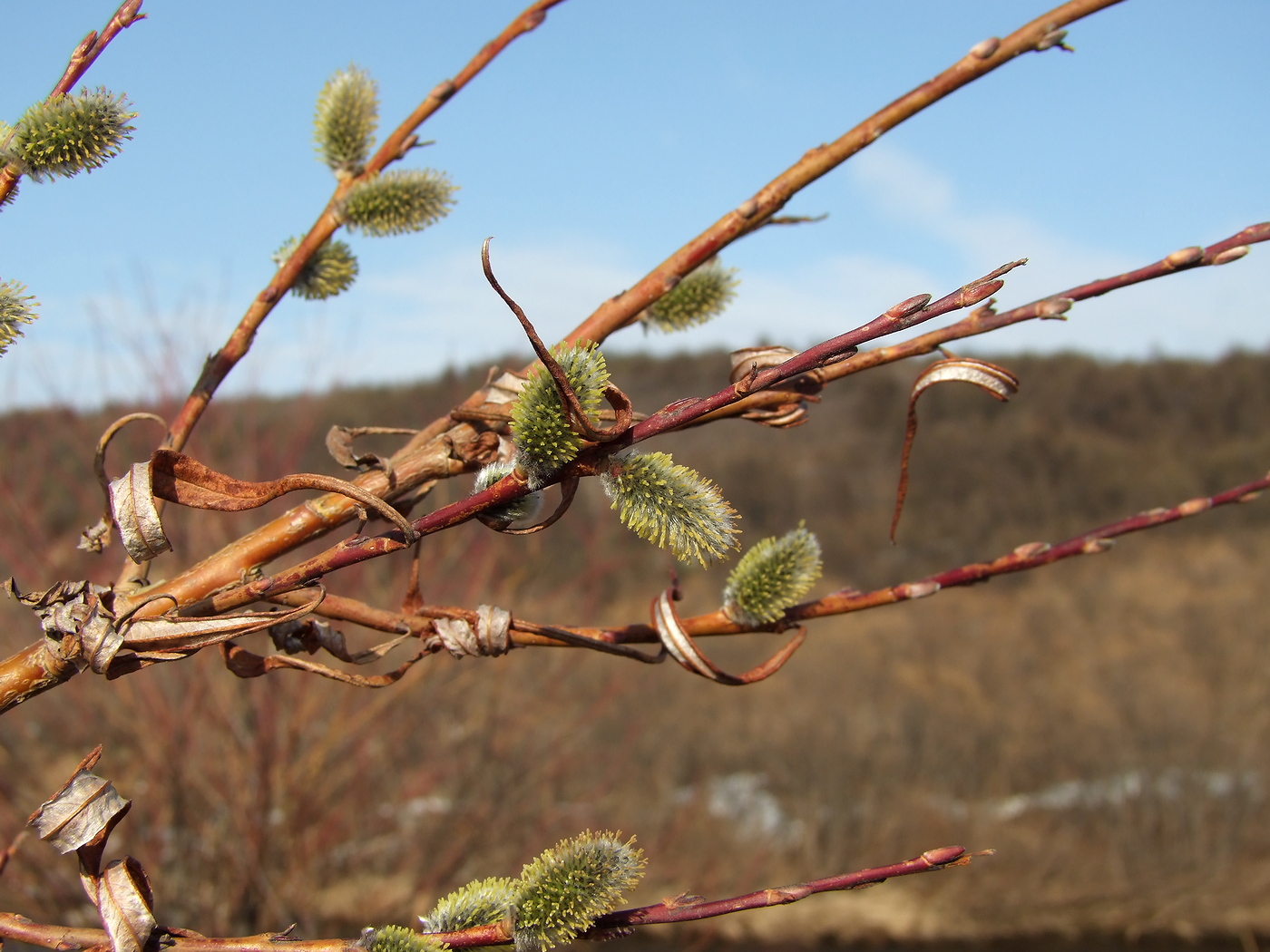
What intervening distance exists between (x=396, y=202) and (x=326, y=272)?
0.10 metres

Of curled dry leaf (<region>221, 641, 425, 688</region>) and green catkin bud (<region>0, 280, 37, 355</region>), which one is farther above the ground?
green catkin bud (<region>0, 280, 37, 355</region>)

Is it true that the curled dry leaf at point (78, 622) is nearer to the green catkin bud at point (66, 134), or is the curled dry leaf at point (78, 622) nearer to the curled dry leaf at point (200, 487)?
the curled dry leaf at point (200, 487)

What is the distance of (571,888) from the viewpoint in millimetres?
579

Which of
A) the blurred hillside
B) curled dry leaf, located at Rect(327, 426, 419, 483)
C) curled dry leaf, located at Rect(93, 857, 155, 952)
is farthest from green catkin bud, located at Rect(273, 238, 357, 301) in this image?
the blurred hillside

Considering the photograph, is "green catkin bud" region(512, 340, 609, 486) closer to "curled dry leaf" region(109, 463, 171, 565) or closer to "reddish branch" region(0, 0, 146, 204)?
"curled dry leaf" region(109, 463, 171, 565)

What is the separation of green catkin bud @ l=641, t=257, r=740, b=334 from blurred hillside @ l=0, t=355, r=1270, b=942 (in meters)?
2.22

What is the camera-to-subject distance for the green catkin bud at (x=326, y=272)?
83 centimetres

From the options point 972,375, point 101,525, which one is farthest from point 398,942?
point 972,375

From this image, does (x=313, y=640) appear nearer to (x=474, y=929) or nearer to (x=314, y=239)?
(x=474, y=929)

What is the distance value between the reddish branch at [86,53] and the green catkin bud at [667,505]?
0.46m

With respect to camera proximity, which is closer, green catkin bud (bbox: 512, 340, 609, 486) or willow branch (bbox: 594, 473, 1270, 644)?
green catkin bud (bbox: 512, 340, 609, 486)

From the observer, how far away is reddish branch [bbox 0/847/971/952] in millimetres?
549

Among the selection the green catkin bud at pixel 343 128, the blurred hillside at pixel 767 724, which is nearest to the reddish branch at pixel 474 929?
the green catkin bud at pixel 343 128

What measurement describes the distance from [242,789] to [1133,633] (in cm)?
1068
